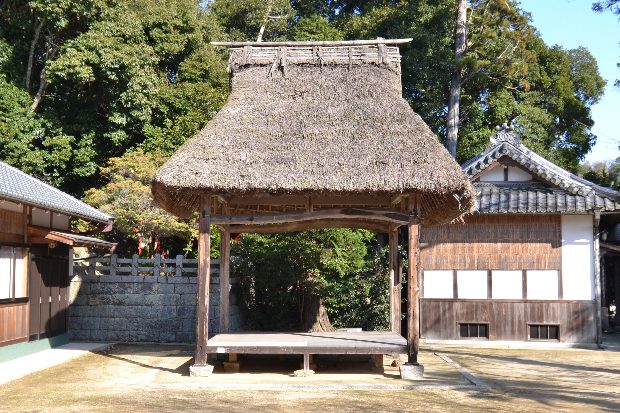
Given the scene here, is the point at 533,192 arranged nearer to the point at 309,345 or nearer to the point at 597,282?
the point at 597,282

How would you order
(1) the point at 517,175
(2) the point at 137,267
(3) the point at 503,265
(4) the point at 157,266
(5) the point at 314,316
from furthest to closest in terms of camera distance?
(1) the point at 517,175 → (3) the point at 503,265 → (2) the point at 137,267 → (4) the point at 157,266 → (5) the point at 314,316

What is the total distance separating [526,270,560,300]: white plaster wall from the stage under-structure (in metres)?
6.63

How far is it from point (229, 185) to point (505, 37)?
1913cm

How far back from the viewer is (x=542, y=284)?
17750 mm

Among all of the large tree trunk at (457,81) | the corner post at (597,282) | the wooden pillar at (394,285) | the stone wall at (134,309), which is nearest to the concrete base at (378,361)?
the wooden pillar at (394,285)

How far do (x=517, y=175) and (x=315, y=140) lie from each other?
864 cm

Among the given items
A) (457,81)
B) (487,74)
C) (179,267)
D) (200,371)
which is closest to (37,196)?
(179,267)

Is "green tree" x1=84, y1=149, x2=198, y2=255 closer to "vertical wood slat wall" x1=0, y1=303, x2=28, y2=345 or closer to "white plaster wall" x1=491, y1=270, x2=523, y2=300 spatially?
"vertical wood slat wall" x1=0, y1=303, x2=28, y2=345

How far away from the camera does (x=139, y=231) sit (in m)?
20.6

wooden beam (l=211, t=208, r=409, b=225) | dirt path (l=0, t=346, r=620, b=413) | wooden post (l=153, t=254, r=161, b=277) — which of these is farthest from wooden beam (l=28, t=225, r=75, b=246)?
wooden beam (l=211, t=208, r=409, b=225)

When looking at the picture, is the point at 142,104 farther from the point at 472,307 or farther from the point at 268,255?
the point at 472,307

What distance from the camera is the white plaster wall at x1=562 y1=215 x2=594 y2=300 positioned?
1766 centimetres

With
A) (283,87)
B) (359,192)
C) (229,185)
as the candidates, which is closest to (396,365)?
(359,192)

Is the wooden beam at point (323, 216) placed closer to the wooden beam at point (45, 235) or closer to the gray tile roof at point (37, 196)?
the gray tile roof at point (37, 196)
